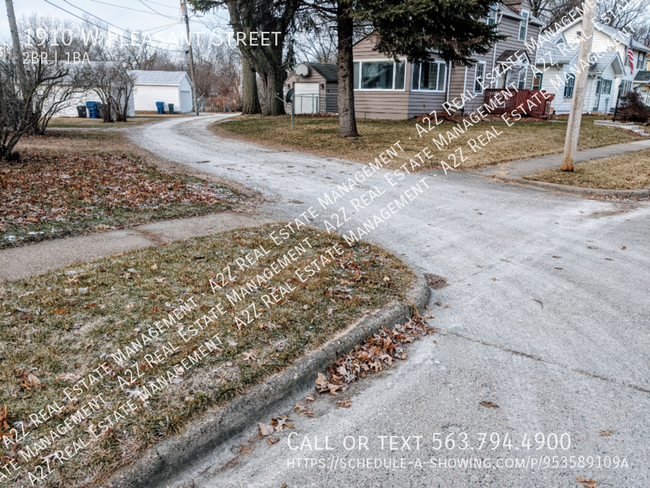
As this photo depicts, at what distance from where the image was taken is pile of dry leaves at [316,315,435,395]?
11.9 feet

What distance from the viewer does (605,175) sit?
11922 millimetres

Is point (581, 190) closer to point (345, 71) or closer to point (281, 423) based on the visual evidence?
point (345, 71)

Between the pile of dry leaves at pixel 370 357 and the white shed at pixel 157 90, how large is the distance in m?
48.1

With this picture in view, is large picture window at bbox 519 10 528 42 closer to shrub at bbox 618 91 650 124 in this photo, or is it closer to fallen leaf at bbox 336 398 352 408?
shrub at bbox 618 91 650 124

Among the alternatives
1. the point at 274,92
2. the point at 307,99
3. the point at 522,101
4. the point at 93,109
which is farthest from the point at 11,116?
the point at 93,109

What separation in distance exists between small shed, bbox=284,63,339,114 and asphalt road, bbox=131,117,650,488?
26.4 metres

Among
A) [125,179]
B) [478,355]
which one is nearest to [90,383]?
[478,355]

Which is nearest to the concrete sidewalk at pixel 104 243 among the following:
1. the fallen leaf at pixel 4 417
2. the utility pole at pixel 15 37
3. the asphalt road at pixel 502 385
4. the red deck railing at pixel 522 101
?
the asphalt road at pixel 502 385

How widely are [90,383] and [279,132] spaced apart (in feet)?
57.6

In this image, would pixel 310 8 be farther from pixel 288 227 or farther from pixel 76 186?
pixel 288 227

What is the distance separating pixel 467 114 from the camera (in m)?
28.0

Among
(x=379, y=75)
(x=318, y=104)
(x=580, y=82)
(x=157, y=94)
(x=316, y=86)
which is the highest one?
(x=379, y=75)

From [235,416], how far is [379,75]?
1019 inches

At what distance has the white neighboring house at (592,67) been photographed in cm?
3353
